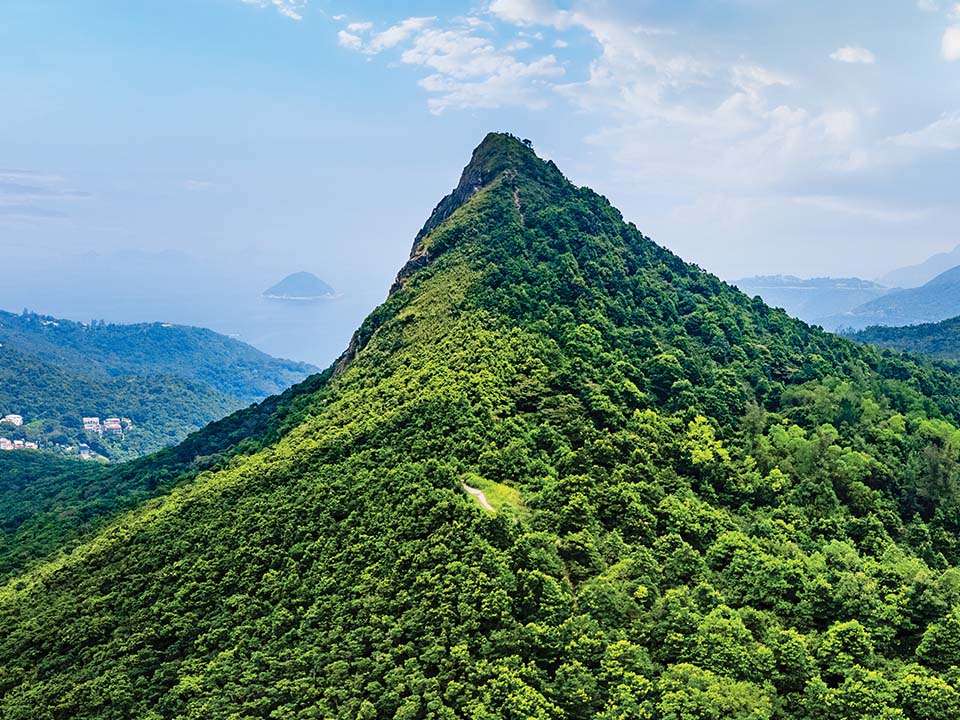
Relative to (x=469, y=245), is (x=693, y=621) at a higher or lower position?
lower

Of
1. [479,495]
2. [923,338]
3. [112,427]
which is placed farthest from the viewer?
[112,427]

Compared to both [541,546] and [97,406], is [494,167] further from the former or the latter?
[97,406]

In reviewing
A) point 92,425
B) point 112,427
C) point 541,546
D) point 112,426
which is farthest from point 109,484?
point 112,426

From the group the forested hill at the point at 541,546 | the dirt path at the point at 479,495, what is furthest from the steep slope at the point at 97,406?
the dirt path at the point at 479,495

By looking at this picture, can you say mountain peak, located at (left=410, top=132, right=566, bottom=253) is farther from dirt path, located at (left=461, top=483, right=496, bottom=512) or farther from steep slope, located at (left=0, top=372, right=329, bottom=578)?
dirt path, located at (left=461, top=483, right=496, bottom=512)

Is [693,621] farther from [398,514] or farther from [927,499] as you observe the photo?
[927,499]

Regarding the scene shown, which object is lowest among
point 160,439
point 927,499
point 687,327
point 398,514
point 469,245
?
point 160,439

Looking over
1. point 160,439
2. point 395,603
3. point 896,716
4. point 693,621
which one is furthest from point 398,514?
point 160,439

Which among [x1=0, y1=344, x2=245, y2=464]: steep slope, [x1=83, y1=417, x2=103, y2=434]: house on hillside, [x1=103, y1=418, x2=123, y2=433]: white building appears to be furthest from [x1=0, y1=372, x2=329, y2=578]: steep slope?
[x1=103, y1=418, x2=123, y2=433]: white building
